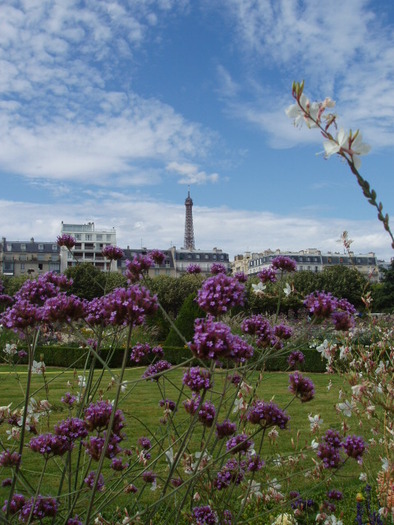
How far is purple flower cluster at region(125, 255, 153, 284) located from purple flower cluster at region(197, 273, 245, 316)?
0.94 m

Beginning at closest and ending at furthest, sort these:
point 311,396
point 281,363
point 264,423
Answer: point 264,423 → point 311,396 → point 281,363

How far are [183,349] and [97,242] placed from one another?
81860mm

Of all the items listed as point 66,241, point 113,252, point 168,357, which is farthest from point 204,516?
point 168,357

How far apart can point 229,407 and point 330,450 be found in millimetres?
924

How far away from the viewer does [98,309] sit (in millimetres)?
2977

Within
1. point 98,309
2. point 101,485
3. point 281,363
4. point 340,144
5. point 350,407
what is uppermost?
point 340,144

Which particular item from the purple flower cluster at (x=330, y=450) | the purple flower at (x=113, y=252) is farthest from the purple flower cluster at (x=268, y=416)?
the purple flower at (x=113, y=252)

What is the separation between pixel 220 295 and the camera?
2.39m

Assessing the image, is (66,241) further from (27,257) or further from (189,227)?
(189,227)

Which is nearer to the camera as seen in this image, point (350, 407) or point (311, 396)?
point (311, 396)

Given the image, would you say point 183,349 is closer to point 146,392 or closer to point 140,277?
point 146,392

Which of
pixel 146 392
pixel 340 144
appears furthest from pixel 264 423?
pixel 146 392

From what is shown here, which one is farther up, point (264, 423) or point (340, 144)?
point (340, 144)

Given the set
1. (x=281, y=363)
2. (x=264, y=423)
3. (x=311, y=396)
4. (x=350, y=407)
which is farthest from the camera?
(x=281, y=363)
